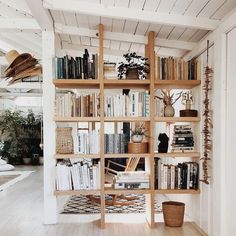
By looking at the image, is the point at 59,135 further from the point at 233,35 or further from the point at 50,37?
the point at 233,35

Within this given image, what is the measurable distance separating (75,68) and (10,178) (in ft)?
16.2

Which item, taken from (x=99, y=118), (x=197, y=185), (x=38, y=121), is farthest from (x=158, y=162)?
(x=38, y=121)

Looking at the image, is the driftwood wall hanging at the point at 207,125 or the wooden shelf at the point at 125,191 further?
the wooden shelf at the point at 125,191

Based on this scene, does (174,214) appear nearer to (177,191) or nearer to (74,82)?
(177,191)

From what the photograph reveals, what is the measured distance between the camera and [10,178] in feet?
26.0

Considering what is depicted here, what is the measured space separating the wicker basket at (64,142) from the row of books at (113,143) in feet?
1.40

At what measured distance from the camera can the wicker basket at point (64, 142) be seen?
13.0 feet

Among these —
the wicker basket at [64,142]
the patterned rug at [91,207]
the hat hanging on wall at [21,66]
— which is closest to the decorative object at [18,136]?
the patterned rug at [91,207]

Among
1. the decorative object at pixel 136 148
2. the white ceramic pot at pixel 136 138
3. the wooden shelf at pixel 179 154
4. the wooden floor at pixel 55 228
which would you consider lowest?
the wooden floor at pixel 55 228

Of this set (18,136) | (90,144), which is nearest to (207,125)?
(90,144)

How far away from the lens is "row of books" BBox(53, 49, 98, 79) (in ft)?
13.0

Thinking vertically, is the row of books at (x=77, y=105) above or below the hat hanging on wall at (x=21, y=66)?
below

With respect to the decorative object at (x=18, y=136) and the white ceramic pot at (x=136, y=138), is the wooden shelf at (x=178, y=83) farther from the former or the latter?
the decorative object at (x=18, y=136)

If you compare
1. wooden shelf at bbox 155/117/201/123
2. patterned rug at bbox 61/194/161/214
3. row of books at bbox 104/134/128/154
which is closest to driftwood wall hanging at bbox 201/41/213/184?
wooden shelf at bbox 155/117/201/123
